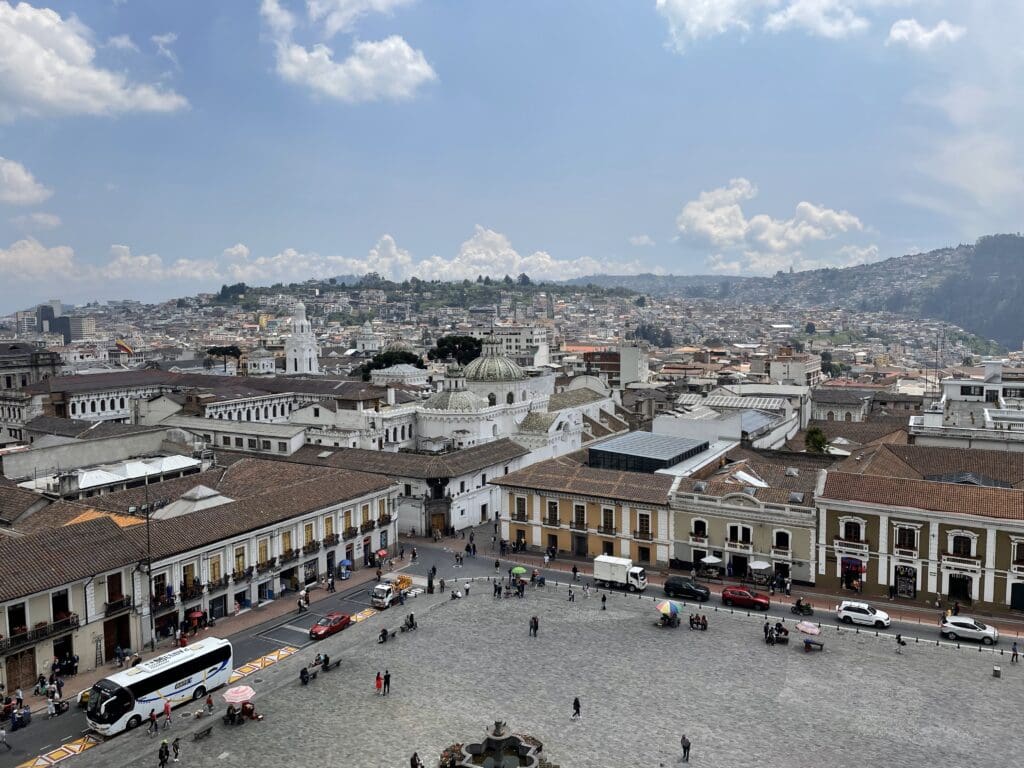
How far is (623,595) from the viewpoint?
40.3 meters

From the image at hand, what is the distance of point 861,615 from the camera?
1400 inches

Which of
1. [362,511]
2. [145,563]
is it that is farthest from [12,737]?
[362,511]

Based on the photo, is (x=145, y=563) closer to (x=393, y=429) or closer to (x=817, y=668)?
(x=817, y=668)

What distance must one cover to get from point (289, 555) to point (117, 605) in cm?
946

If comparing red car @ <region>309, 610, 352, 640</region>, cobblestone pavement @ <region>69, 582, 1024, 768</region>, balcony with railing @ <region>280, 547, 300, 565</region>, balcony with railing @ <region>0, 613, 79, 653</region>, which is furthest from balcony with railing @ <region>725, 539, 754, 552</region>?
balcony with railing @ <region>0, 613, 79, 653</region>

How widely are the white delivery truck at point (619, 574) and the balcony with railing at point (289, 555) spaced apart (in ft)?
50.7

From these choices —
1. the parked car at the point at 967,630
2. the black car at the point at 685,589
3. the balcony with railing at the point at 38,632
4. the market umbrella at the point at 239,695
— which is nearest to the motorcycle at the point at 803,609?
the black car at the point at 685,589

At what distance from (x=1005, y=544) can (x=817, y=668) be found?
1260 cm

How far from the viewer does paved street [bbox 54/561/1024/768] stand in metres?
24.9

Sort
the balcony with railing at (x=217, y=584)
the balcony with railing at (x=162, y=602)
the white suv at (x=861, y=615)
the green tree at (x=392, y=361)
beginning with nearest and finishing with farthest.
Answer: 1. the balcony with railing at (x=162, y=602)
2. the white suv at (x=861, y=615)
3. the balcony with railing at (x=217, y=584)
4. the green tree at (x=392, y=361)

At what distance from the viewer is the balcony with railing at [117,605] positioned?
3222 cm

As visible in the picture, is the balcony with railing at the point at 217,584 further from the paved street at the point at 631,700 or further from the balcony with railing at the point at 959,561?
the balcony with railing at the point at 959,561

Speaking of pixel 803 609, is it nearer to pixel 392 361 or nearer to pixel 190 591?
pixel 190 591

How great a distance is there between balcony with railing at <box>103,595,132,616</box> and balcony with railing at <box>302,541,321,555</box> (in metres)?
9.95
